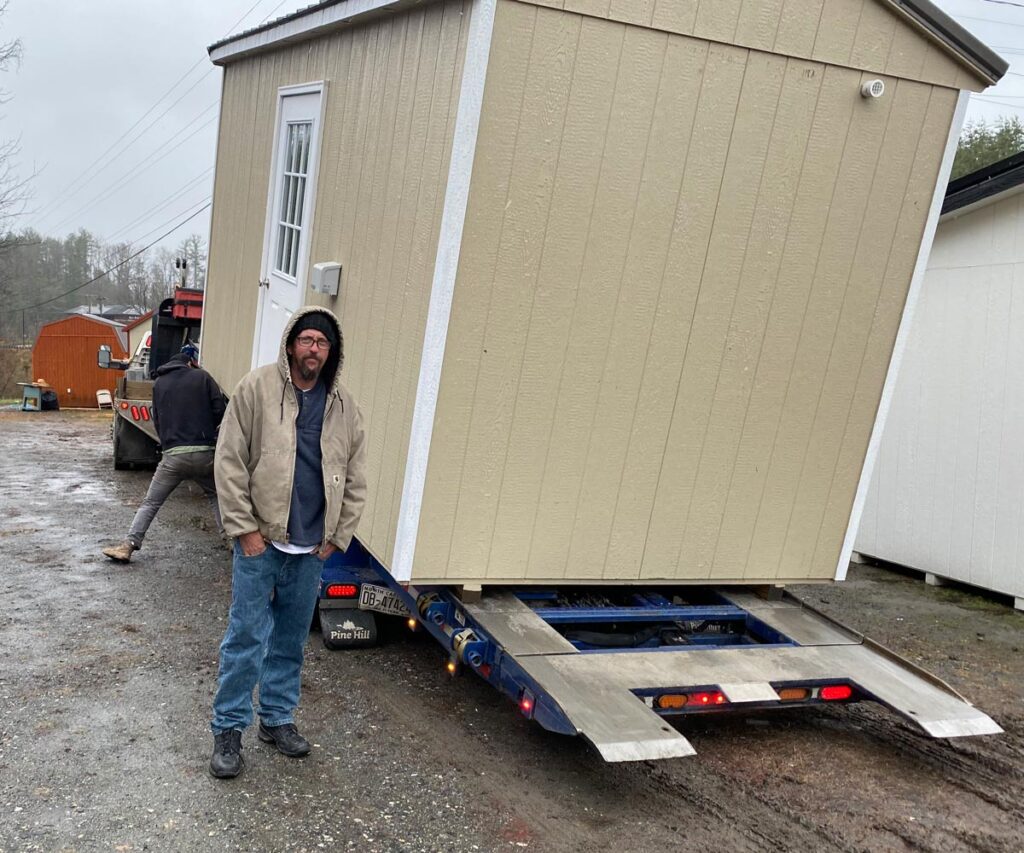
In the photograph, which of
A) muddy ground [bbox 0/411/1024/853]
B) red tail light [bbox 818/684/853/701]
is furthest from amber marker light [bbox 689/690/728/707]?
red tail light [bbox 818/684/853/701]

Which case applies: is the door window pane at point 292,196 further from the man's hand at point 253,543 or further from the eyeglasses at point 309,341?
the man's hand at point 253,543

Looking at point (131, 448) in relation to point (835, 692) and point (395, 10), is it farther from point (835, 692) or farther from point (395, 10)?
point (835, 692)

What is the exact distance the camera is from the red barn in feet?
80.3

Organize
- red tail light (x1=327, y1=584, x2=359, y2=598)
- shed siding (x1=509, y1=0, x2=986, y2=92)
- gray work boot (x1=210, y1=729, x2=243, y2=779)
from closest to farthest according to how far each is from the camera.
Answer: gray work boot (x1=210, y1=729, x2=243, y2=779), shed siding (x1=509, y1=0, x2=986, y2=92), red tail light (x1=327, y1=584, x2=359, y2=598)

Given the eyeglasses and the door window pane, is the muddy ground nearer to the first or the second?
the eyeglasses

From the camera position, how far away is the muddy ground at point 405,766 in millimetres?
3574

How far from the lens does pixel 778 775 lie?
4301mm

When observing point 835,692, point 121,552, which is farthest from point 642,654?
point 121,552

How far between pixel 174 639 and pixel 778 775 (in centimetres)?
327

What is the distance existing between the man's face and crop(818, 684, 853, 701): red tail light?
2690mm

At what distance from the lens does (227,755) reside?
383 cm

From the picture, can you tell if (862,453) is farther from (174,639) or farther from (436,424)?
(174,639)

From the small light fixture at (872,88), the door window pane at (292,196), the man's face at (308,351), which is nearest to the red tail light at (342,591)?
the man's face at (308,351)

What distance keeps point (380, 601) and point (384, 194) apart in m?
2.17
